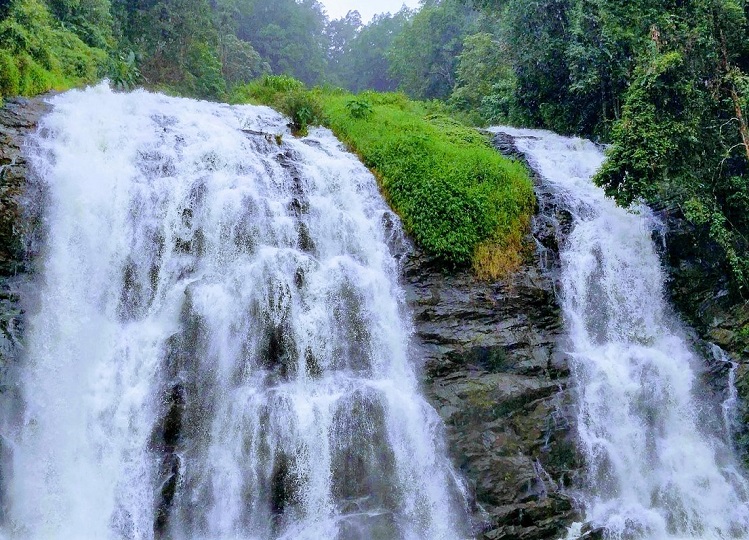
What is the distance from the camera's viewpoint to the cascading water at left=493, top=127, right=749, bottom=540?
9.39 metres

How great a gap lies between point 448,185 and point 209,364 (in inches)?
253

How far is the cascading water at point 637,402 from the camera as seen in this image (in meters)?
9.39

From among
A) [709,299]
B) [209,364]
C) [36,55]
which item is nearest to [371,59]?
[36,55]

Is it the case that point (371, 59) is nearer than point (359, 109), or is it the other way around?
point (359, 109)

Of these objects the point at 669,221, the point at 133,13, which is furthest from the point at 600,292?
the point at 133,13

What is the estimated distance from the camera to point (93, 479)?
27.1 feet

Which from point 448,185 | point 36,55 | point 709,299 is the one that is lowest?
point 709,299

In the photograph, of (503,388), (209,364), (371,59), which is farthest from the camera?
(371,59)

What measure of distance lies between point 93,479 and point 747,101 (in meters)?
14.1

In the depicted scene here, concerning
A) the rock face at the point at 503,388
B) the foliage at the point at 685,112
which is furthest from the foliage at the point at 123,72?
the foliage at the point at 685,112

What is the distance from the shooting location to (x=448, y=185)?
1270 centimetres

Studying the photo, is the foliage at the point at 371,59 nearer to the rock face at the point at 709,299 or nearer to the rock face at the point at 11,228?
the rock face at the point at 709,299

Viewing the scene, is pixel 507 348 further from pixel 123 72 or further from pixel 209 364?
pixel 123 72

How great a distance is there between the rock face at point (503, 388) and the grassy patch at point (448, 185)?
53cm
